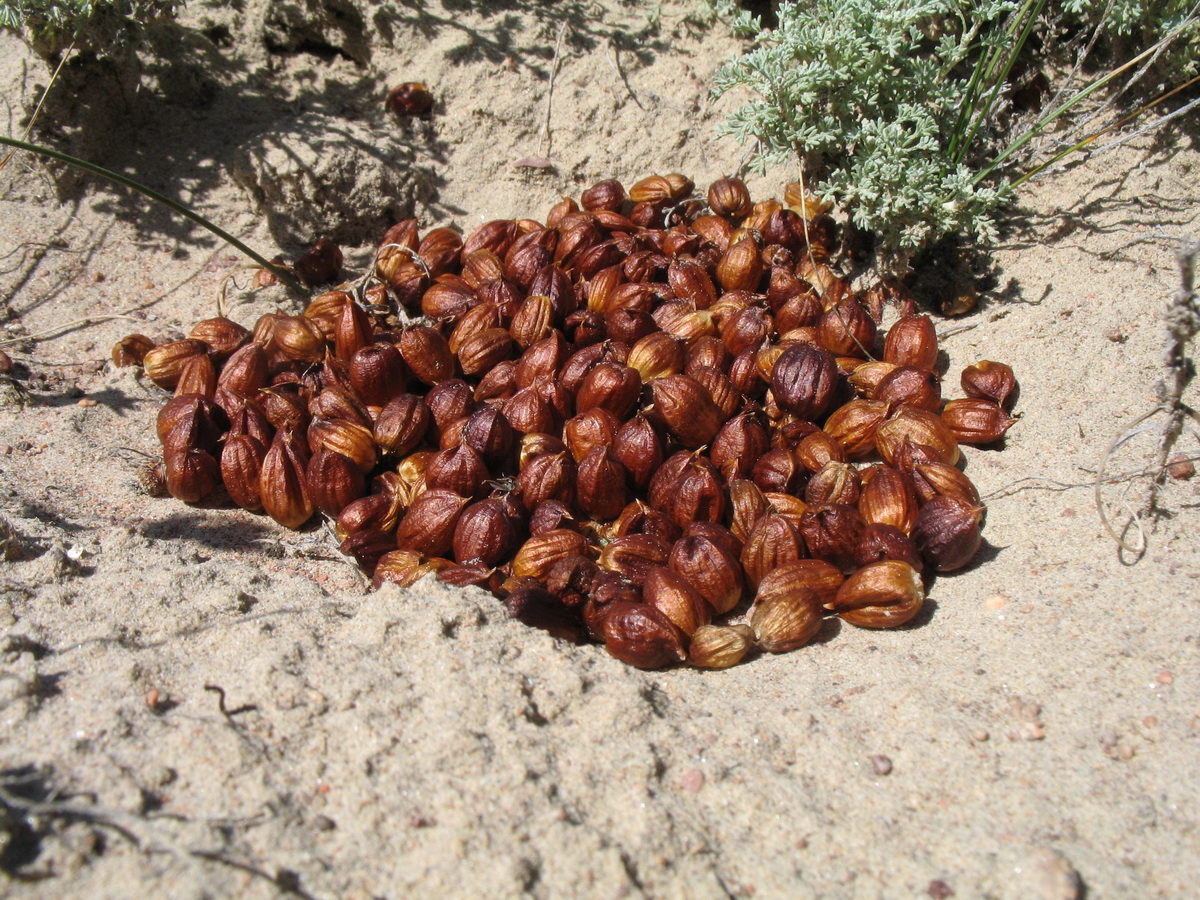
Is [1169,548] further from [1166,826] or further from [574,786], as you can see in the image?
[574,786]

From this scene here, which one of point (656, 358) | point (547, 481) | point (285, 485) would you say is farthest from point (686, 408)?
point (285, 485)

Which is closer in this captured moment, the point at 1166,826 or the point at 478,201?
the point at 1166,826

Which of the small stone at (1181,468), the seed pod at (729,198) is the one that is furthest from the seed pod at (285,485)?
the small stone at (1181,468)

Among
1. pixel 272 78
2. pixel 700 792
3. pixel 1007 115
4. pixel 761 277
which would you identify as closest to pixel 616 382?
pixel 761 277

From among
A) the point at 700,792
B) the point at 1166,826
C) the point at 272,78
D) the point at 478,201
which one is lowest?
the point at 1166,826

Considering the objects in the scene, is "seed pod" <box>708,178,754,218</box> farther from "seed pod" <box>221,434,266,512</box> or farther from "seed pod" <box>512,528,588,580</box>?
"seed pod" <box>221,434,266,512</box>

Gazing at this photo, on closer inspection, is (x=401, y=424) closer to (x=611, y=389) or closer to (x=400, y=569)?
(x=400, y=569)
